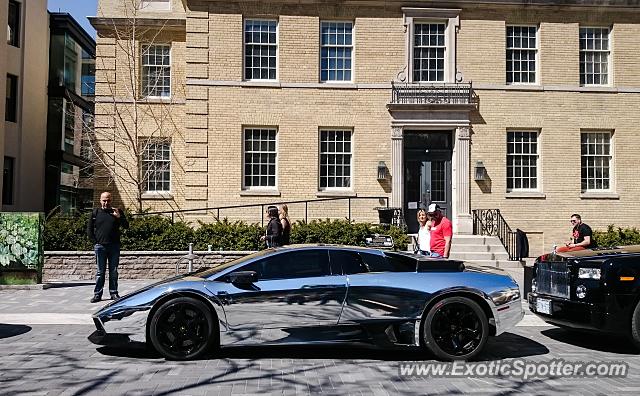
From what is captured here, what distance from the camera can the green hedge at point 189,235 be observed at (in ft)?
49.0

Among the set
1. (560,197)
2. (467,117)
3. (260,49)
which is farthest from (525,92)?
(260,49)

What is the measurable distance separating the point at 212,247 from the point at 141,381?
9433mm

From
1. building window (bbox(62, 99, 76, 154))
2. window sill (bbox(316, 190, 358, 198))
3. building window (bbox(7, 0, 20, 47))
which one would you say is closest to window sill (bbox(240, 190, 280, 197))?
window sill (bbox(316, 190, 358, 198))

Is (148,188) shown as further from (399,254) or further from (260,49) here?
(399,254)

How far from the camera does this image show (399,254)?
7.35 meters

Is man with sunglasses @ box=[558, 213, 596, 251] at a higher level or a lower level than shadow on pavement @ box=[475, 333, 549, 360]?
higher

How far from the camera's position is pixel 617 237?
57.1 ft

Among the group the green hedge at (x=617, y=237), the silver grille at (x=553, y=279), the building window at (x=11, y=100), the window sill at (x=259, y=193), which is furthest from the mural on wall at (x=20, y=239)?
the green hedge at (x=617, y=237)

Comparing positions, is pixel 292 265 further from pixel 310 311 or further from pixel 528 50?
pixel 528 50

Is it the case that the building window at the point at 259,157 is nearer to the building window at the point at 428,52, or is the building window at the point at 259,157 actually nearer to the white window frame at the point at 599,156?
the building window at the point at 428,52

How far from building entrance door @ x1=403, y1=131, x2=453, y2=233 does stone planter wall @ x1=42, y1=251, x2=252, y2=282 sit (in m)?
6.10

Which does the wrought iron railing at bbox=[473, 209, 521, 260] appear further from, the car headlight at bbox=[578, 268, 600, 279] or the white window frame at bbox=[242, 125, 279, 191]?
the car headlight at bbox=[578, 268, 600, 279]

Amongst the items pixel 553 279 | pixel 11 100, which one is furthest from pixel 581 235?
pixel 11 100

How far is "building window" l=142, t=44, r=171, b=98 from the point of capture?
63.4 feet
